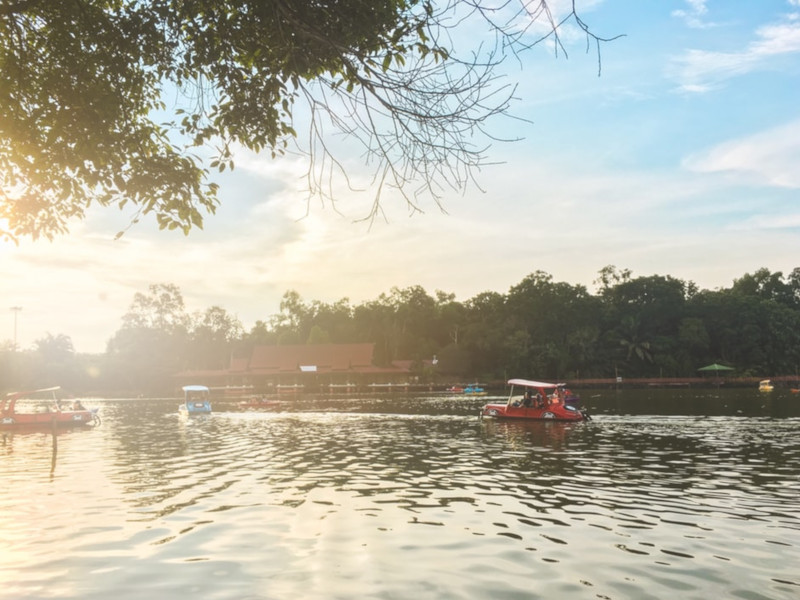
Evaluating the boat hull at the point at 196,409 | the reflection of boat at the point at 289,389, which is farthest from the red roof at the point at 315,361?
the boat hull at the point at 196,409

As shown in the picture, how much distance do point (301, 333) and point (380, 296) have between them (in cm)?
2037

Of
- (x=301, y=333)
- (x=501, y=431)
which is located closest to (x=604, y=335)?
(x=301, y=333)

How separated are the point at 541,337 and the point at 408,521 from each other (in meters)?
93.8

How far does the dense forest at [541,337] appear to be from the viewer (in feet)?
326

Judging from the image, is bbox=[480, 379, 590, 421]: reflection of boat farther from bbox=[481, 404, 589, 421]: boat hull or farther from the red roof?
the red roof

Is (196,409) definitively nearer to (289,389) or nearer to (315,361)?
(289,389)

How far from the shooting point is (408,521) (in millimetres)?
12297

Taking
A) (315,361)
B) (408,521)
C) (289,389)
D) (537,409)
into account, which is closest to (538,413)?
(537,409)

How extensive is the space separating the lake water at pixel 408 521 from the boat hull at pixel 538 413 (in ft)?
35.3

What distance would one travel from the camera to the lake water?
28.2ft

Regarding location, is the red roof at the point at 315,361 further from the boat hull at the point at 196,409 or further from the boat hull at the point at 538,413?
the boat hull at the point at 538,413

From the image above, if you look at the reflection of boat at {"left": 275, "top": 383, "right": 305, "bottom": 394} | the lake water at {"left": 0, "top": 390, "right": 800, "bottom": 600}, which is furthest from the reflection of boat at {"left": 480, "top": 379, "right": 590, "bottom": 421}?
the reflection of boat at {"left": 275, "top": 383, "right": 305, "bottom": 394}

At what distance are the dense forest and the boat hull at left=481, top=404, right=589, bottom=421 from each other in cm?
5960

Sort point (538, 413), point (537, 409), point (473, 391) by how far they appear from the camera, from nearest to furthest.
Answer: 1. point (538, 413)
2. point (537, 409)
3. point (473, 391)
